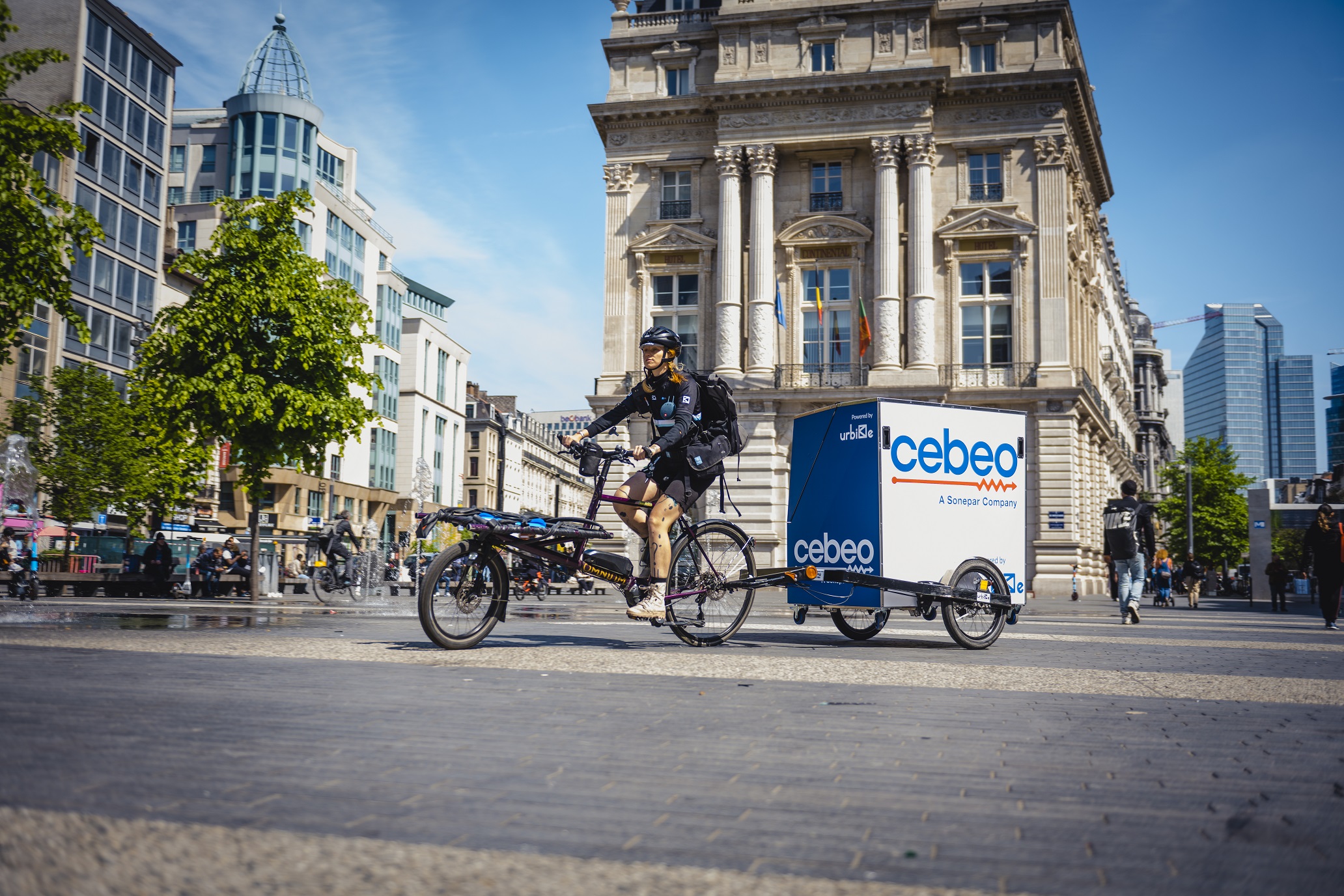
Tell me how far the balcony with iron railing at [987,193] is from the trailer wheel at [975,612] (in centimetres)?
3487

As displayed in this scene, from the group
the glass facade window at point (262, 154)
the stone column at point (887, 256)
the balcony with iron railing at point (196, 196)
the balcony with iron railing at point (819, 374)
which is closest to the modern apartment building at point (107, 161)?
the glass facade window at point (262, 154)

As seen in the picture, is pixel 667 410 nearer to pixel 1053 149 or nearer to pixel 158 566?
pixel 158 566

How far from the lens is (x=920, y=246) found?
42.3m

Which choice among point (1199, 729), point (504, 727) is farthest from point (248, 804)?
point (1199, 729)

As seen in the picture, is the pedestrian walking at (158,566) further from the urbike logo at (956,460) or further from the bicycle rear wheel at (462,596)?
the urbike logo at (956,460)

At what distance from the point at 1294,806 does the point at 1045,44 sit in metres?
44.0

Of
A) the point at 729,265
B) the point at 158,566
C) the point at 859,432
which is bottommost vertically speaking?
the point at 158,566

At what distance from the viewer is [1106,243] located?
89.3 metres

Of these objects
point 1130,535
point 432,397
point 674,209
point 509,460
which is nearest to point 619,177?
point 674,209

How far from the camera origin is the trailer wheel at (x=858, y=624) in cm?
1112

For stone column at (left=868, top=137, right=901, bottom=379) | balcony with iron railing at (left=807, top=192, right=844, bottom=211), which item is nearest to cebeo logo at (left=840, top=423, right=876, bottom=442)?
stone column at (left=868, top=137, right=901, bottom=379)

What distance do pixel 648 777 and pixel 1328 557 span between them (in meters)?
15.9

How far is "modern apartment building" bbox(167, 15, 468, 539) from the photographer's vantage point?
71.9 meters

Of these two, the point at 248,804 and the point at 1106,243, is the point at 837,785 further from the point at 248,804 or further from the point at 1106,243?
the point at 1106,243
